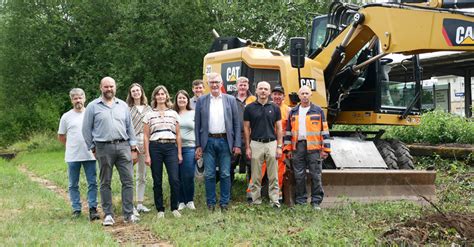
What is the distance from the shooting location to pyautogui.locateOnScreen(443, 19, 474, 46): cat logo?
22.8 ft

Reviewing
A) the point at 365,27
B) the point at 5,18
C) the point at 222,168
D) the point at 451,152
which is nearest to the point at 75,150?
the point at 222,168

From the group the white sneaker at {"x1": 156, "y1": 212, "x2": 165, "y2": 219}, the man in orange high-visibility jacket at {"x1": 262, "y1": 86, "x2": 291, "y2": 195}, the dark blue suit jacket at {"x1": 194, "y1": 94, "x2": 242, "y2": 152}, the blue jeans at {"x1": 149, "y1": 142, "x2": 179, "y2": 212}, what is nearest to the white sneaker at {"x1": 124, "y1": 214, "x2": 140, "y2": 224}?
the white sneaker at {"x1": 156, "y1": 212, "x2": 165, "y2": 219}

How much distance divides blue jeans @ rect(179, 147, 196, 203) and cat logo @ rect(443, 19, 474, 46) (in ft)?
12.3

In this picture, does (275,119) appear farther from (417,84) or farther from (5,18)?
(5,18)

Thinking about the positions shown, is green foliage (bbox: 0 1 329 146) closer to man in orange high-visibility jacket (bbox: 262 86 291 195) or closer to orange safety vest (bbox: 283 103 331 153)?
man in orange high-visibility jacket (bbox: 262 86 291 195)

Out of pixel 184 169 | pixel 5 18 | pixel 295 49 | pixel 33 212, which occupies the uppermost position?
pixel 5 18

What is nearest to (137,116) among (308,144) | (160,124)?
(160,124)

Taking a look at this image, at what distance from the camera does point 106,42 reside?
26.6 meters

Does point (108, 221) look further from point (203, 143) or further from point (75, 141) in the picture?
point (203, 143)

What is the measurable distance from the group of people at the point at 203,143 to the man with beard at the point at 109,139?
2cm

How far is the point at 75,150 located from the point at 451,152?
807 cm

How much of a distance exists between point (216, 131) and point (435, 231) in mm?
3340

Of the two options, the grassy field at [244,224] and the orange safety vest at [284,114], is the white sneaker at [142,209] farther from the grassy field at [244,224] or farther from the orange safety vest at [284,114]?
the orange safety vest at [284,114]

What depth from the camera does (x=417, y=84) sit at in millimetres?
10023
